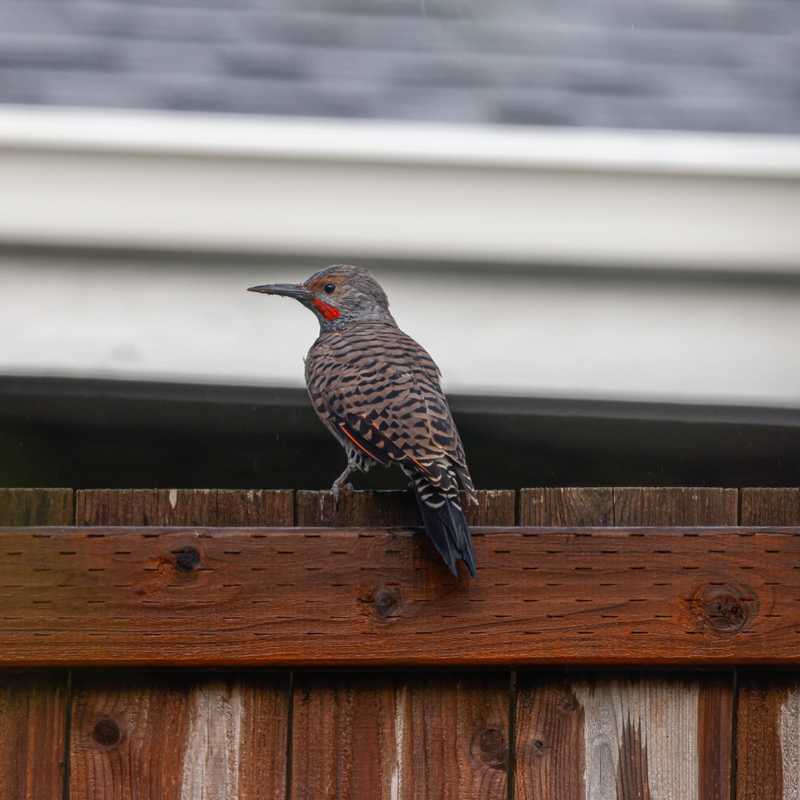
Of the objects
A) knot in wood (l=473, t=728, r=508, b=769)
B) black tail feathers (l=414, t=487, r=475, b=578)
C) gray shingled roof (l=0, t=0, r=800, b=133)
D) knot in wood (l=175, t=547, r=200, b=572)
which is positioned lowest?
knot in wood (l=473, t=728, r=508, b=769)

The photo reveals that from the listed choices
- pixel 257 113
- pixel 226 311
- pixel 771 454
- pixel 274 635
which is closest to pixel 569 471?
pixel 771 454

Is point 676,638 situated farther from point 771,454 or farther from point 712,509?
point 771,454

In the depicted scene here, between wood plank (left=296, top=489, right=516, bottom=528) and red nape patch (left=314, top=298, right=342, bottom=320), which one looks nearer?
wood plank (left=296, top=489, right=516, bottom=528)

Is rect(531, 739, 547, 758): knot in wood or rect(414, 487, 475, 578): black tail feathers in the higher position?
rect(414, 487, 475, 578): black tail feathers

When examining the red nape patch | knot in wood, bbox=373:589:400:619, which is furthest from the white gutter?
knot in wood, bbox=373:589:400:619

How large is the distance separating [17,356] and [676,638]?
5.46 ft

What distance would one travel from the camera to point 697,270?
117 inches

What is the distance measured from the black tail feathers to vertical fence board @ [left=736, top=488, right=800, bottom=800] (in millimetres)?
521

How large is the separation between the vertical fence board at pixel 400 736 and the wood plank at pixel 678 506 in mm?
359

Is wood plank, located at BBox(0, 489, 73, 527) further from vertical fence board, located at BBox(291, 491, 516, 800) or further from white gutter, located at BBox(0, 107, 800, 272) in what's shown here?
white gutter, located at BBox(0, 107, 800, 272)

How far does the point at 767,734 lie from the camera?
2182mm

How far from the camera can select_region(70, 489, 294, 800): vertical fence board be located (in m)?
2.13

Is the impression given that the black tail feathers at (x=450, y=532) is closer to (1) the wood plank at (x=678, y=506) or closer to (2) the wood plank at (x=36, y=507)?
(1) the wood plank at (x=678, y=506)

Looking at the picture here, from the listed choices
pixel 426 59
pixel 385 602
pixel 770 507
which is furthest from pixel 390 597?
pixel 426 59
